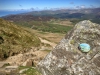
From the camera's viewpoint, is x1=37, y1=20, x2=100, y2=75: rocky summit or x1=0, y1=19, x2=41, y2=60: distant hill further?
x1=0, y1=19, x2=41, y2=60: distant hill

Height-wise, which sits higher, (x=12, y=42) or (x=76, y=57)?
(x=76, y=57)

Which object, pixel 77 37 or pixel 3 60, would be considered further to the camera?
pixel 3 60

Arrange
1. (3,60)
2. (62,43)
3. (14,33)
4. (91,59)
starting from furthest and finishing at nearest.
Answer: (14,33), (3,60), (62,43), (91,59)

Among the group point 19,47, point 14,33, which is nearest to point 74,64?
point 19,47

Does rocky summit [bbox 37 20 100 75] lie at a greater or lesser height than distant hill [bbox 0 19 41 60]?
greater

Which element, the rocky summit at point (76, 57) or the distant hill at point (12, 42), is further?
the distant hill at point (12, 42)

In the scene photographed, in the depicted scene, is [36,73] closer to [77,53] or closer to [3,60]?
[77,53]

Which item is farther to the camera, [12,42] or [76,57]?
[12,42]

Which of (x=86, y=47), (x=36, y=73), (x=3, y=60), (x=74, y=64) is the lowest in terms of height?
(x=3, y=60)
